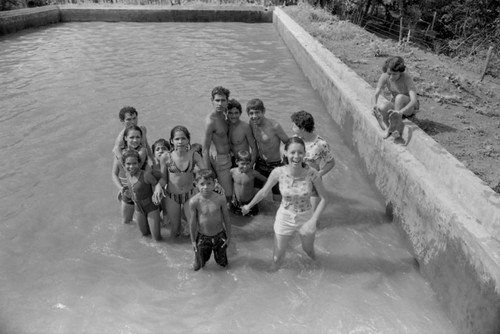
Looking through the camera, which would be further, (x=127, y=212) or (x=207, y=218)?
(x=127, y=212)

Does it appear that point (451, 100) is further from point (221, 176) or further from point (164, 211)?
point (164, 211)

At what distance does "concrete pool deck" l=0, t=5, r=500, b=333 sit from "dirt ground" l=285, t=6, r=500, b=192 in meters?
0.71

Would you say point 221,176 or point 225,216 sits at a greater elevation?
point 225,216

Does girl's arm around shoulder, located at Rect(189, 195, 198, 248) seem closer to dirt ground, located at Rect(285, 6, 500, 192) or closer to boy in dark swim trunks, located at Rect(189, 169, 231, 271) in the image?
boy in dark swim trunks, located at Rect(189, 169, 231, 271)

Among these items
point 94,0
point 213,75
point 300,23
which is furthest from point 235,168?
point 94,0

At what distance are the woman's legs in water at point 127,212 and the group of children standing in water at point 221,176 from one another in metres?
0.01

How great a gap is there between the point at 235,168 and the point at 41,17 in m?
18.6

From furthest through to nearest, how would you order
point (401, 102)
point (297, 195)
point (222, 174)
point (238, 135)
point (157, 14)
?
1. point (157, 14)
2. point (401, 102)
3. point (222, 174)
4. point (238, 135)
5. point (297, 195)

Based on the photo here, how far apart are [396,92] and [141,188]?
4133 mm

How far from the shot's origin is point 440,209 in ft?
12.8

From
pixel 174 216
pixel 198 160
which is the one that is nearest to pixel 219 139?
pixel 198 160

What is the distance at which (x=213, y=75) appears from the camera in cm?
1139

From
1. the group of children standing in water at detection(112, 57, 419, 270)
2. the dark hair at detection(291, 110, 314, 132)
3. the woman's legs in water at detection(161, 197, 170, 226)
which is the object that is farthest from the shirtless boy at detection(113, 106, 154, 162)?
the dark hair at detection(291, 110, 314, 132)

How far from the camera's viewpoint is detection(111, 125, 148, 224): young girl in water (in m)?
4.38
